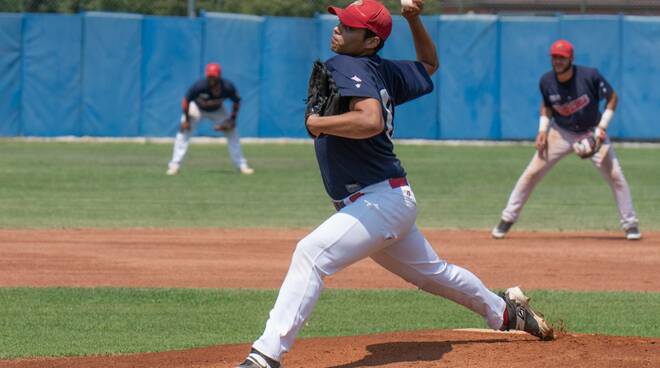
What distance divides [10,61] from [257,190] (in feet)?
Answer: 41.2

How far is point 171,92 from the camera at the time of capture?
96.4 feet

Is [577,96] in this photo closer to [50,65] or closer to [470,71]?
[470,71]

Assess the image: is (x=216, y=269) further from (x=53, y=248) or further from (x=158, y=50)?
(x=158, y=50)

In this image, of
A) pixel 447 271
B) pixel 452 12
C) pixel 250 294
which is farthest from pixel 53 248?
pixel 452 12

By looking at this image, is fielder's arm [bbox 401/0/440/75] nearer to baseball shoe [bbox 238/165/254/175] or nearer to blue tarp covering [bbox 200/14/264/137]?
baseball shoe [bbox 238/165/254/175]

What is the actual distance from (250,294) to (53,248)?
327 cm

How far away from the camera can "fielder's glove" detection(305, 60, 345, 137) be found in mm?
5922

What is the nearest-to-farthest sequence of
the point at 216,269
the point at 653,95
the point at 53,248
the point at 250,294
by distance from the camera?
the point at 250,294, the point at 216,269, the point at 53,248, the point at 653,95

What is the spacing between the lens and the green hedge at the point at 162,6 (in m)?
30.2

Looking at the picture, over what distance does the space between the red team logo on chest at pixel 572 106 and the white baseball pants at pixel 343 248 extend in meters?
7.04

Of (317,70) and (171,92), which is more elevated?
(317,70)

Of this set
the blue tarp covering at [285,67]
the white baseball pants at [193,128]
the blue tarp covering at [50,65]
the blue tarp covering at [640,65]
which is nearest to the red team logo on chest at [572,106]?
the white baseball pants at [193,128]

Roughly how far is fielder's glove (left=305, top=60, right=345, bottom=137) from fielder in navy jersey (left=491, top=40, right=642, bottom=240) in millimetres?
7325

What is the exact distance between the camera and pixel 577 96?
13055 mm
